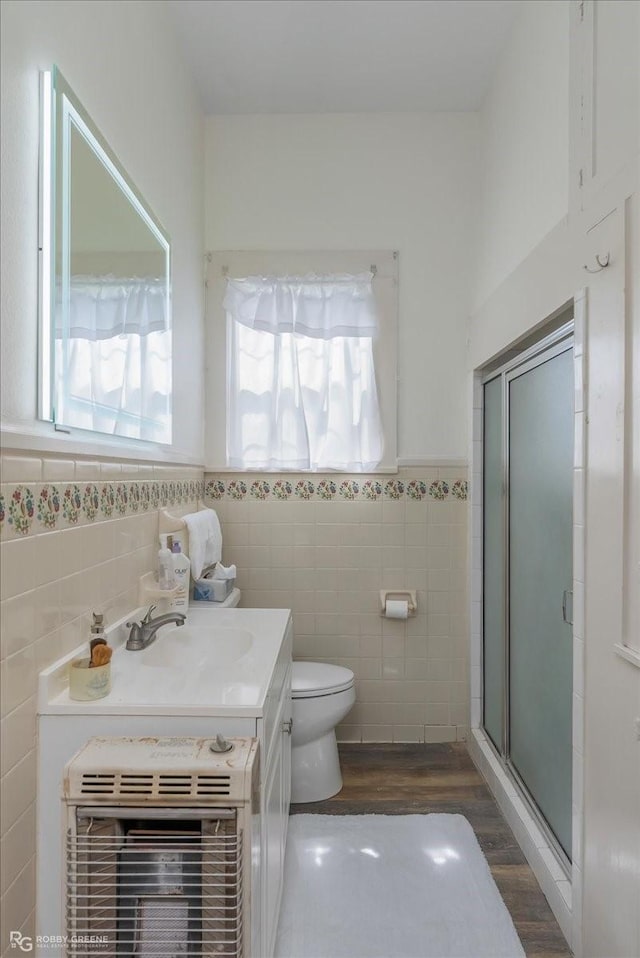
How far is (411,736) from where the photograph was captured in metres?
2.91

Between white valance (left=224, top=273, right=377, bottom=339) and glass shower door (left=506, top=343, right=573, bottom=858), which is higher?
white valance (left=224, top=273, right=377, bottom=339)

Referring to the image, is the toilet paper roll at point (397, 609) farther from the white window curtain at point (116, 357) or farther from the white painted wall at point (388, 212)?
the white window curtain at point (116, 357)

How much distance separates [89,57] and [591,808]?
2210 millimetres

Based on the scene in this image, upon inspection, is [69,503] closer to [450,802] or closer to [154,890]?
[154,890]

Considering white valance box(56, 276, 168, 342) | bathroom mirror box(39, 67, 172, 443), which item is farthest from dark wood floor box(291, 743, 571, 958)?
white valance box(56, 276, 168, 342)

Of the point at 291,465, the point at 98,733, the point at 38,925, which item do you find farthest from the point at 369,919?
the point at 291,465

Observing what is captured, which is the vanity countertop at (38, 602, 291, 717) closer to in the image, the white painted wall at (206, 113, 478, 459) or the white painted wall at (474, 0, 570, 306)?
the white painted wall at (206, 113, 478, 459)

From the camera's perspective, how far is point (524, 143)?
2.17m

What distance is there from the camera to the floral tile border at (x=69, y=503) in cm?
112

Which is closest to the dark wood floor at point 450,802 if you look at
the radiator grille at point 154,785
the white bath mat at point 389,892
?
the white bath mat at point 389,892

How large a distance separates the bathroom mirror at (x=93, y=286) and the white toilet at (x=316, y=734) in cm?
114

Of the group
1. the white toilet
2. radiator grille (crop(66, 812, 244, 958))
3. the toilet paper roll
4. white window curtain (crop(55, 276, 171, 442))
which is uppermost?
white window curtain (crop(55, 276, 171, 442))

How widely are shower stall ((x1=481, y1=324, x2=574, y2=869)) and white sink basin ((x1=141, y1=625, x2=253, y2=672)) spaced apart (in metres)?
0.97

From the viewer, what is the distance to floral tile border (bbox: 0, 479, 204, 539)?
1117 millimetres
